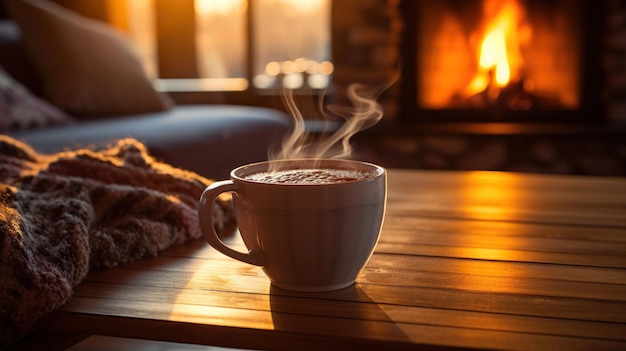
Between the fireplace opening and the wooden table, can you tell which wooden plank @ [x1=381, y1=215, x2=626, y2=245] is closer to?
the wooden table

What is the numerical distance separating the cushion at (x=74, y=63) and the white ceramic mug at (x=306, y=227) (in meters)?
1.70

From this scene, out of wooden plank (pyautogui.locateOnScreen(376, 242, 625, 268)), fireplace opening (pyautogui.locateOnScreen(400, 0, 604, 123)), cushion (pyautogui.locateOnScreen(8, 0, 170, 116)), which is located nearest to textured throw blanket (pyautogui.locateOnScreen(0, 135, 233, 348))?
wooden plank (pyautogui.locateOnScreen(376, 242, 625, 268))

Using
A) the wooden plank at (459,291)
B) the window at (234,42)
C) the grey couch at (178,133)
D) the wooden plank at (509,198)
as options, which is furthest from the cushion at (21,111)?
the window at (234,42)

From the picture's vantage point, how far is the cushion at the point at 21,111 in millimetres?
1771

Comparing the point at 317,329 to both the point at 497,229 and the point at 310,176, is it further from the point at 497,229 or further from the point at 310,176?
the point at 497,229

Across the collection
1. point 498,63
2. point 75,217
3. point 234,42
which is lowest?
point 75,217

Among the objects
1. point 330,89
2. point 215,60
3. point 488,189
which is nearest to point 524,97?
point 330,89

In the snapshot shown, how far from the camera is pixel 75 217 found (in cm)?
64

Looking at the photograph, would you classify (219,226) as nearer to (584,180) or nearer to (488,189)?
(488,189)

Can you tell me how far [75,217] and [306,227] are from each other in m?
0.24

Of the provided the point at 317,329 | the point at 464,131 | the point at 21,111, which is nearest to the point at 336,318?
the point at 317,329

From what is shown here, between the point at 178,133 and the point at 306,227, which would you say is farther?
the point at 178,133

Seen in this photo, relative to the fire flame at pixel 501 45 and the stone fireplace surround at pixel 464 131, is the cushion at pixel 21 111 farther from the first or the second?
the fire flame at pixel 501 45

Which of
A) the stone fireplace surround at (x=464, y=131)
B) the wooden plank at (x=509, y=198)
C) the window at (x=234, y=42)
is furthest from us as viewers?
the window at (x=234, y=42)
